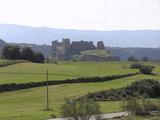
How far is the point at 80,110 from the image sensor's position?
30.1 m

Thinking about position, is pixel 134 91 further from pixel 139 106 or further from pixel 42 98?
pixel 139 106

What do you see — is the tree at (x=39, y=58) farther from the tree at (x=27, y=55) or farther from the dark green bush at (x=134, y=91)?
the dark green bush at (x=134, y=91)

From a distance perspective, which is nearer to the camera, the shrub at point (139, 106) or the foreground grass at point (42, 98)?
the shrub at point (139, 106)

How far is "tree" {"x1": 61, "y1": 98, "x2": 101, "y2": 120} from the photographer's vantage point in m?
30.0

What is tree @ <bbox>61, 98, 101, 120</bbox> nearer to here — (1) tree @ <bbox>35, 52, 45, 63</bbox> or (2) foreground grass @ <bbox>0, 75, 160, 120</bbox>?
(2) foreground grass @ <bbox>0, 75, 160, 120</bbox>

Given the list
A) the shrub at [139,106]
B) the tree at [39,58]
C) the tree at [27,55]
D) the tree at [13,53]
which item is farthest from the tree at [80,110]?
the tree at [13,53]

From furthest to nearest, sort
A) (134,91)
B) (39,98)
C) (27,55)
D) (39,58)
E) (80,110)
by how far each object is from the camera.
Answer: (27,55) → (39,58) → (134,91) → (39,98) → (80,110)

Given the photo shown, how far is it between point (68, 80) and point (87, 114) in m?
39.4

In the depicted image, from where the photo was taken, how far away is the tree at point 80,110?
29953 mm

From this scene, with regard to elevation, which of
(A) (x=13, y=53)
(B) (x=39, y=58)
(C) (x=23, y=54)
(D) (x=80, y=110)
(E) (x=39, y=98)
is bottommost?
(E) (x=39, y=98)

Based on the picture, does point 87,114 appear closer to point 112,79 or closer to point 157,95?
point 157,95

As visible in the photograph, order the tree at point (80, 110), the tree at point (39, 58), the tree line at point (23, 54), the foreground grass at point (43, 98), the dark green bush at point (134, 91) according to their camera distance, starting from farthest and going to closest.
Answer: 1. the tree line at point (23, 54)
2. the tree at point (39, 58)
3. the dark green bush at point (134, 91)
4. the foreground grass at point (43, 98)
5. the tree at point (80, 110)

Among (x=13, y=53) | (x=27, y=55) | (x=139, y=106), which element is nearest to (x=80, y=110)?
(x=139, y=106)

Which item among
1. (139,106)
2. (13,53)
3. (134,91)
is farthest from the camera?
(13,53)
